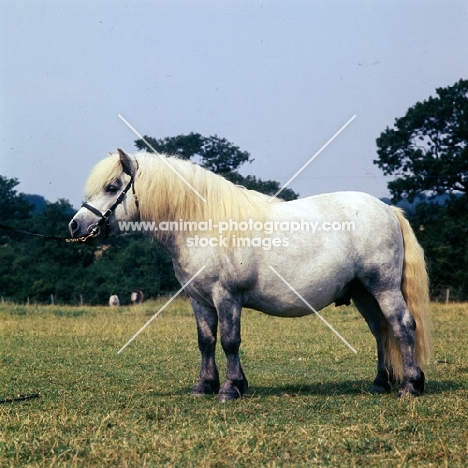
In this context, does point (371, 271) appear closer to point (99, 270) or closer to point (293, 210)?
point (293, 210)

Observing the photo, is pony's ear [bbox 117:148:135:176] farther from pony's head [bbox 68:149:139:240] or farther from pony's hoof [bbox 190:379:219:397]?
pony's hoof [bbox 190:379:219:397]

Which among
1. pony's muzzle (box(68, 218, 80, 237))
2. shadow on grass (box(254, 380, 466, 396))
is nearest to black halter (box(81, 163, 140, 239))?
pony's muzzle (box(68, 218, 80, 237))

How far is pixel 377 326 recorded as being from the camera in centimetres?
865

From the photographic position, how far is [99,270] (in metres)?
46.4

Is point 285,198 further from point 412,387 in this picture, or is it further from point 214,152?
point 412,387

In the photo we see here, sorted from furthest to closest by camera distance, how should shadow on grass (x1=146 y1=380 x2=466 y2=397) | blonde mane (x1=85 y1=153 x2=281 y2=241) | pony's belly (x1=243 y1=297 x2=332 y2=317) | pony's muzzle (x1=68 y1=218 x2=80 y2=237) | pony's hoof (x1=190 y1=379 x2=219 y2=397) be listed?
shadow on grass (x1=146 y1=380 x2=466 y2=397), pony's hoof (x1=190 y1=379 x2=219 y2=397), pony's belly (x1=243 y1=297 x2=332 y2=317), blonde mane (x1=85 y1=153 x2=281 y2=241), pony's muzzle (x1=68 y1=218 x2=80 y2=237)

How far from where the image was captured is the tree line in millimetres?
35312

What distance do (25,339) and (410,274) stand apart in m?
9.31

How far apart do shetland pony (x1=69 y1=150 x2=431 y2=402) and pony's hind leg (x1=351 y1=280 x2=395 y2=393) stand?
0.09 feet

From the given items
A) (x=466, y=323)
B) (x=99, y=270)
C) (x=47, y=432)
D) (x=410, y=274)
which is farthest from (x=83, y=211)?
(x=99, y=270)

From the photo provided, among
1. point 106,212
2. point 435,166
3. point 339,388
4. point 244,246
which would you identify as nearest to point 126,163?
point 106,212

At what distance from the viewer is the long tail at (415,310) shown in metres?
8.34

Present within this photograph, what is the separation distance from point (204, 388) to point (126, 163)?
256cm

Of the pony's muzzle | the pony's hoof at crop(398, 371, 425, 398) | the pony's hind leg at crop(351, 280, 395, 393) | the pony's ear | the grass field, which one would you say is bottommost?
the grass field
